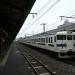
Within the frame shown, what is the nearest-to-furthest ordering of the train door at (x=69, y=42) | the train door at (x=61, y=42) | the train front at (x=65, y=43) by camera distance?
the train front at (x=65, y=43) → the train door at (x=61, y=42) → the train door at (x=69, y=42)

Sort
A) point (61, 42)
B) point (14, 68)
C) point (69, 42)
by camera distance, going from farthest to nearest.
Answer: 1. point (69, 42)
2. point (61, 42)
3. point (14, 68)

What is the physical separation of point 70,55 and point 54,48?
5.80 ft

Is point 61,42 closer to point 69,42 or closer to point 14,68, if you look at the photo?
point 69,42

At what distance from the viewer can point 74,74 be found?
1178 cm

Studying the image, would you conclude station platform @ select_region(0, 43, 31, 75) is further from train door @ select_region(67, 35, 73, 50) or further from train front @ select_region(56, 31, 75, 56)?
train door @ select_region(67, 35, 73, 50)

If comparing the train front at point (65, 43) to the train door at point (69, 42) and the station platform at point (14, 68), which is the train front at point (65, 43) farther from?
the station platform at point (14, 68)

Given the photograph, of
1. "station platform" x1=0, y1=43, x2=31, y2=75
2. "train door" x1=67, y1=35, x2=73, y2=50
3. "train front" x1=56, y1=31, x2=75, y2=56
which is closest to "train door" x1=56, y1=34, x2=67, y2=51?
"train front" x1=56, y1=31, x2=75, y2=56

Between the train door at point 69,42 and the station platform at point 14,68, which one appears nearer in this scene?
the station platform at point 14,68

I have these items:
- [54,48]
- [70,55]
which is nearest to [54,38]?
[54,48]

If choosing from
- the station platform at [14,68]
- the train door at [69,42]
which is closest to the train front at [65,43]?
the train door at [69,42]

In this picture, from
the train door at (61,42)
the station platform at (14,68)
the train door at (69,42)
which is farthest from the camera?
the train door at (69,42)

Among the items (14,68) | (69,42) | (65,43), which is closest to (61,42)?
(65,43)

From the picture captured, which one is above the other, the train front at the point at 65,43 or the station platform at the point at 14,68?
the train front at the point at 65,43

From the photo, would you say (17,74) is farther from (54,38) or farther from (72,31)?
(72,31)
